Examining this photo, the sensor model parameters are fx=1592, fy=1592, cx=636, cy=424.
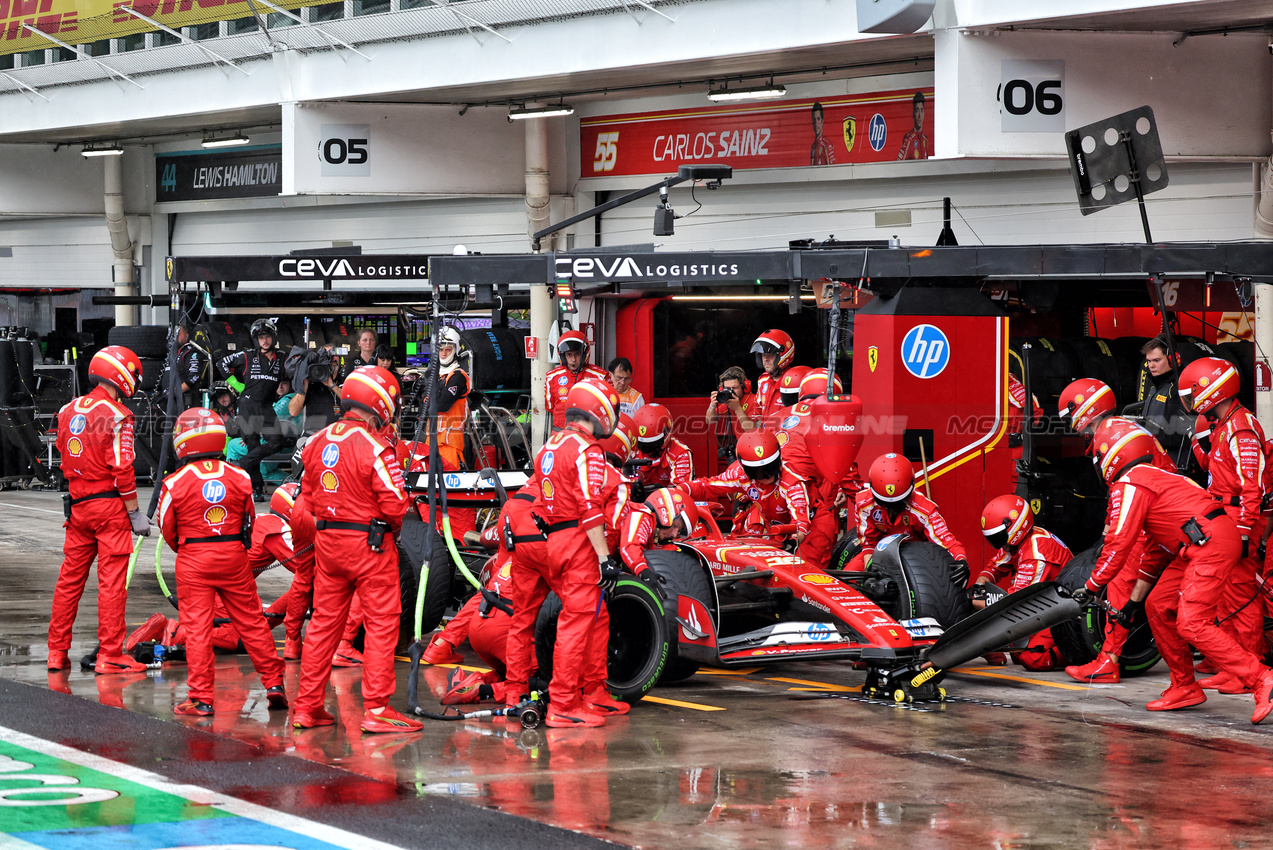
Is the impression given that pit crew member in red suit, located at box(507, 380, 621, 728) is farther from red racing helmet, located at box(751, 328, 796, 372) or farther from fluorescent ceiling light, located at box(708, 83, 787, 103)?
fluorescent ceiling light, located at box(708, 83, 787, 103)

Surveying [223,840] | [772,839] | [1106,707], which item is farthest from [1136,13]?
[223,840]

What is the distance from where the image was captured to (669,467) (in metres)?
12.9

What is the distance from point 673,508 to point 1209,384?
3.26 m

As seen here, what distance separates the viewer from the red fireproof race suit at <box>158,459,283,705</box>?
866 centimetres

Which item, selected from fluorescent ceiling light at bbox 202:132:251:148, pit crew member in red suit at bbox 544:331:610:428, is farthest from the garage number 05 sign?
pit crew member in red suit at bbox 544:331:610:428

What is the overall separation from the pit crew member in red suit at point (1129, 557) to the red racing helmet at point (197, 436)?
499 centimetres

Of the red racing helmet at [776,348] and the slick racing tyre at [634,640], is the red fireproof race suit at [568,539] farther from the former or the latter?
the red racing helmet at [776,348]

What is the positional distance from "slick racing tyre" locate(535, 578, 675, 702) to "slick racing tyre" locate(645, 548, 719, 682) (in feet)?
0.38

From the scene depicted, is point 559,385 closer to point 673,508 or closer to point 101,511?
point 673,508

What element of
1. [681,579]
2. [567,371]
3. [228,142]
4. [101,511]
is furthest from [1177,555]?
[228,142]

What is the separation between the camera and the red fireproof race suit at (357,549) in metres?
8.02

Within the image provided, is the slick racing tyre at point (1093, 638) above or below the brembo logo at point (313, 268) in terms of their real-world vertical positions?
below

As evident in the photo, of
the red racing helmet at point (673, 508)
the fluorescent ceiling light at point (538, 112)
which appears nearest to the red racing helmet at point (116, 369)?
the red racing helmet at point (673, 508)

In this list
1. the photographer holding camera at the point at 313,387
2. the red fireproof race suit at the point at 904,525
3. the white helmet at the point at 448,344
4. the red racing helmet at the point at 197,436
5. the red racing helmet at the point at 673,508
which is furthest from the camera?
the photographer holding camera at the point at 313,387
